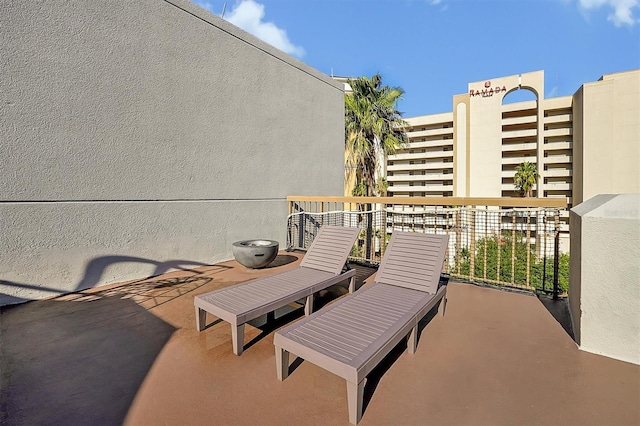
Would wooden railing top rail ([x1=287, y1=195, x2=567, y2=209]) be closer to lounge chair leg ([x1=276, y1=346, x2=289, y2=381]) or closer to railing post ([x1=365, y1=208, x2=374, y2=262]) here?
railing post ([x1=365, y1=208, x2=374, y2=262])

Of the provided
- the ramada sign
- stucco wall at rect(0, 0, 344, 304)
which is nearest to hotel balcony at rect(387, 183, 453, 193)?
the ramada sign

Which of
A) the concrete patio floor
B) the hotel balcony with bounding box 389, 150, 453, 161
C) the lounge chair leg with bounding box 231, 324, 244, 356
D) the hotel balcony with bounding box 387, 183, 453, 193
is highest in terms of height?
the hotel balcony with bounding box 389, 150, 453, 161

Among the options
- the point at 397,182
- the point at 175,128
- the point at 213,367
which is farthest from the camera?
the point at 397,182

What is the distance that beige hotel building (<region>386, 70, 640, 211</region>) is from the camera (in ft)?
87.9

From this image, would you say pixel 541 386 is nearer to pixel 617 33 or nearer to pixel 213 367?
pixel 213 367

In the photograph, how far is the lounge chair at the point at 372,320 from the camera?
1916 mm

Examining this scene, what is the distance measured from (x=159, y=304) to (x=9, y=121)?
286 cm

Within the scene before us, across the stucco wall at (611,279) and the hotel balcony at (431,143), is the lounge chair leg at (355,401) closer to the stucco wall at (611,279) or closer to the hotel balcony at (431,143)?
the stucco wall at (611,279)

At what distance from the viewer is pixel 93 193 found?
4.41 metres

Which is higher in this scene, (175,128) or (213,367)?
(175,128)

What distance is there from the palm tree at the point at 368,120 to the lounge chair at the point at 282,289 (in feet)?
42.0

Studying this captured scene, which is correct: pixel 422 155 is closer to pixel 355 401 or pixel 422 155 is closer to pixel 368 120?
pixel 368 120

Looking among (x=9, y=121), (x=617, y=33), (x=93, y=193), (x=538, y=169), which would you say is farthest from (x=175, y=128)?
(x=538, y=169)

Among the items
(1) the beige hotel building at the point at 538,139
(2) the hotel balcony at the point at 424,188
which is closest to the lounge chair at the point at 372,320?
(1) the beige hotel building at the point at 538,139
